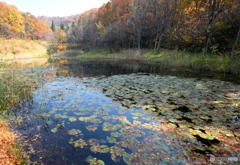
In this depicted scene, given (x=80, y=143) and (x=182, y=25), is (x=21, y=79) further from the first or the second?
Result: (x=182, y=25)

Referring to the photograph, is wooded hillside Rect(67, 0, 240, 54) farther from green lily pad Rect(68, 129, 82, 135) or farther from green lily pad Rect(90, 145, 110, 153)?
green lily pad Rect(68, 129, 82, 135)

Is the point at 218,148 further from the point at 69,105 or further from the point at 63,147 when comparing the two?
the point at 69,105

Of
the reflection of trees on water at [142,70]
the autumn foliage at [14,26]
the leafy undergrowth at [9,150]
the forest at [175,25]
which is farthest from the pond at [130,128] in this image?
the autumn foliage at [14,26]

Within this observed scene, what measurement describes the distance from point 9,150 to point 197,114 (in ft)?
13.7

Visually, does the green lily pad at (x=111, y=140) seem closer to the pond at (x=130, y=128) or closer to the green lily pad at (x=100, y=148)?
the pond at (x=130, y=128)

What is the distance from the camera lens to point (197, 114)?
3490 mm

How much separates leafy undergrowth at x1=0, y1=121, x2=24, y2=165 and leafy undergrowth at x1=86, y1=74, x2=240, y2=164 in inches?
104

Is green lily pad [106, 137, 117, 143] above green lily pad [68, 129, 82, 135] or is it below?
above

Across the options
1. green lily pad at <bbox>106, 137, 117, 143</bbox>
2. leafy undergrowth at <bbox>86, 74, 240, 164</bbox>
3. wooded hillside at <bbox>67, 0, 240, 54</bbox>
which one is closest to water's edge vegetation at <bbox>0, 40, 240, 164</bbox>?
wooded hillside at <bbox>67, 0, 240, 54</bbox>

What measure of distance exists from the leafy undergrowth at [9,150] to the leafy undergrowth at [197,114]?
2638mm

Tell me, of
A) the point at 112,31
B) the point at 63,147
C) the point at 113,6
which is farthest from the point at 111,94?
the point at 113,6

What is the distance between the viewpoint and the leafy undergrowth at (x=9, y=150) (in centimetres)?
187

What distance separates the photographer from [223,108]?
3.73 m

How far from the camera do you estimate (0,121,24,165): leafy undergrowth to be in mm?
1874
